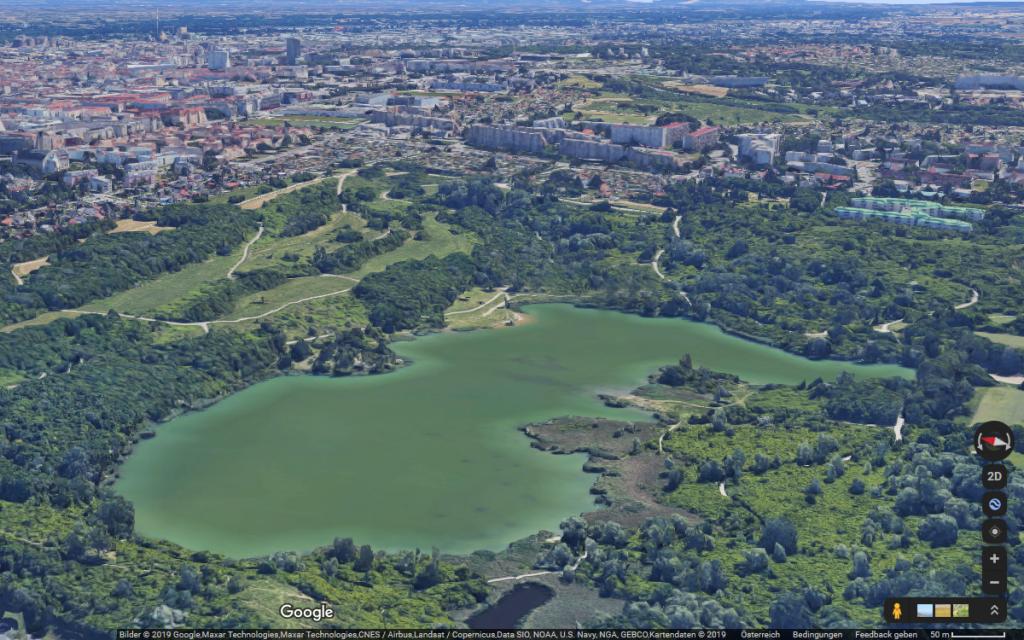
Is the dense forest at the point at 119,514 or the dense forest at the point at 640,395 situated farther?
the dense forest at the point at 640,395

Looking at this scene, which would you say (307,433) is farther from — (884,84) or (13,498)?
(884,84)

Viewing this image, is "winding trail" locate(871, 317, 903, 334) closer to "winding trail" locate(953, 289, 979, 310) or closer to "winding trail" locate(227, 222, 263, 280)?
"winding trail" locate(953, 289, 979, 310)

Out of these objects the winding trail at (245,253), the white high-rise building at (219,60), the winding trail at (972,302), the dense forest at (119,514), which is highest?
the white high-rise building at (219,60)

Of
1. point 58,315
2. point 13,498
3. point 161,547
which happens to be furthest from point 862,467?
point 58,315

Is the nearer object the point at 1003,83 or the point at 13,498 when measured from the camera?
the point at 13,498

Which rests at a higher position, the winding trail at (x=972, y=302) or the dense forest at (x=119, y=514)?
the dense forest at (x=119, y=514)

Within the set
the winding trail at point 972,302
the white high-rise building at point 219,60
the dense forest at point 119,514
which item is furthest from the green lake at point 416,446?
the white high-rise building at point 219,60

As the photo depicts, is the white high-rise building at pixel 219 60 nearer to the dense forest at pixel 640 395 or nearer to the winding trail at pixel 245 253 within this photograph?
the dense forest at pixel 640 395

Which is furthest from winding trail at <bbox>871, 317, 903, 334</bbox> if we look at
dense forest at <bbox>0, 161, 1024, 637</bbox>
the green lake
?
the green lake
